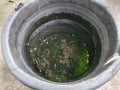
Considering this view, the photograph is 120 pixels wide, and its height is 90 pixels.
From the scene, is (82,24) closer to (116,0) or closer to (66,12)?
Result: (66,12)

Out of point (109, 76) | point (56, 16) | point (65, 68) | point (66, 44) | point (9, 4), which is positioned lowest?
point (109, 76)

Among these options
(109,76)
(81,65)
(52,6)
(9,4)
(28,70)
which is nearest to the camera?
(109,76)

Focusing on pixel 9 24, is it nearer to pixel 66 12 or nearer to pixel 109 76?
pixel 66 12

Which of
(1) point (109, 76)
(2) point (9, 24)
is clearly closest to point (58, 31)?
(2) point (9, 24)

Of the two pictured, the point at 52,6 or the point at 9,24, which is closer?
the point at 9,24

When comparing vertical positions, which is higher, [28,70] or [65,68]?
[65,68]

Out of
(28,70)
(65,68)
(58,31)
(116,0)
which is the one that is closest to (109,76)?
(28,70)

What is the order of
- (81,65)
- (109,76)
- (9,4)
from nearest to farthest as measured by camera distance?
1. (109,76)
2. (81,65)
3. (9,4)
